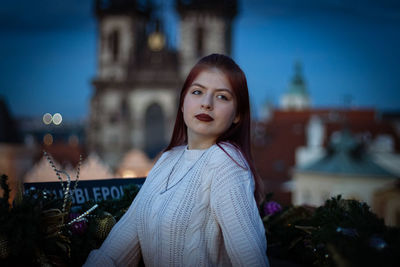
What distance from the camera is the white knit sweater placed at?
1.99 m

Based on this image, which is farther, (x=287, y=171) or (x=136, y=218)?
(x=287, y=171)

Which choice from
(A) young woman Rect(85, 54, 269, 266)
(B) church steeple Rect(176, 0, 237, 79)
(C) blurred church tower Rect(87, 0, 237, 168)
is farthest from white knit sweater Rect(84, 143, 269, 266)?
(C) blurred church tower Rect(87, 0, 237, 168)

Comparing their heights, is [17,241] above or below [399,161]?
above

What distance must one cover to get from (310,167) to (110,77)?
29.0m

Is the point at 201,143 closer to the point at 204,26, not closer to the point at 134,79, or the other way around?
the point at 204,26

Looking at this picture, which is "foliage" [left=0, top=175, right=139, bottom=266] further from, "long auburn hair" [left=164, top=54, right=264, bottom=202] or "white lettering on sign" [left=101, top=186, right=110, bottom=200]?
"long auburn hair" [left=164, top=54, right=264, bottom=202]

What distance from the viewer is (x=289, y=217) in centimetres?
312

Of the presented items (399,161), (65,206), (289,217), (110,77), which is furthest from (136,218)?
(110,77)

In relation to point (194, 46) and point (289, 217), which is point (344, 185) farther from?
point (194, 46)

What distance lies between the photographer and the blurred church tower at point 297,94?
231 feet

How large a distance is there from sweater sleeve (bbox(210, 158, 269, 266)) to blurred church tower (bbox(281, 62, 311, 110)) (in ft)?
225

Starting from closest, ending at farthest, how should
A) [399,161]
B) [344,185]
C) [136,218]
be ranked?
[136,218] → [344,185] → [399,161]

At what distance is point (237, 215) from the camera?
2.00 m

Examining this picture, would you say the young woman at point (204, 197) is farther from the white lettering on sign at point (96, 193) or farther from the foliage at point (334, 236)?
the white lettering on sign at point (96, 193)
